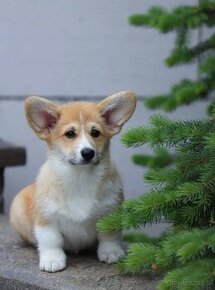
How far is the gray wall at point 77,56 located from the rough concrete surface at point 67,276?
6.85 feet

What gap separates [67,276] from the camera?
114 inches

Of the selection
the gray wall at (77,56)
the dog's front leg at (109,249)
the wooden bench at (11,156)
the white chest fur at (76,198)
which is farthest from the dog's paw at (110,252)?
the gray wall at (77,56)

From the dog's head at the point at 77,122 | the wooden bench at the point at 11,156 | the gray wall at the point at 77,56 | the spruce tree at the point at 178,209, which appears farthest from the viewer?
the gray wall at the point at 77,56

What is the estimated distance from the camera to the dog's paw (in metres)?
3.09

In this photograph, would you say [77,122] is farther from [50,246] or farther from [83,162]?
[50,246]

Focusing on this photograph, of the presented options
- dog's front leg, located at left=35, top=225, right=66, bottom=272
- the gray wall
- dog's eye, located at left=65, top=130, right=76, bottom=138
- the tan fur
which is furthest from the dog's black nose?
the gray wall

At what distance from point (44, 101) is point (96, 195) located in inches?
20.0

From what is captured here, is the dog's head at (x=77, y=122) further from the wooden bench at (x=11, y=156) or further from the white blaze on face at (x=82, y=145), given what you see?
the wooden bench at (x=11, y=156)

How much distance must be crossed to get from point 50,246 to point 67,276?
0.19 meters

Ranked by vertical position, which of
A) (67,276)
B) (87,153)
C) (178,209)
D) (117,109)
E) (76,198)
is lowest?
(67,276)

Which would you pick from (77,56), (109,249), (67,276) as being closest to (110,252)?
(109,249)

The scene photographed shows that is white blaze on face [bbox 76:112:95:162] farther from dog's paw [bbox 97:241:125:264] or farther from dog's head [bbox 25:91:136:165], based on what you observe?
dog's paw [bbox 97:241:125:264]

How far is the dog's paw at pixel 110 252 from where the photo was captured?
3.09 m

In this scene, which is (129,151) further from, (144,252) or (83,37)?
(144,252)
